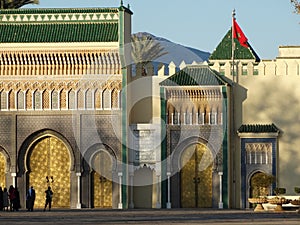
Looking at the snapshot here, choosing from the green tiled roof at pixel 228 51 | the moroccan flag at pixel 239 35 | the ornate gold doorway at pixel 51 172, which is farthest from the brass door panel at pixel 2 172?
the moroccan flag at pixel 239 35

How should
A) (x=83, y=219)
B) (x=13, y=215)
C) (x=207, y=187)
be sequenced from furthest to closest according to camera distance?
(x=207, y=187) < (x=13, y=215) < (x=83, y=219)

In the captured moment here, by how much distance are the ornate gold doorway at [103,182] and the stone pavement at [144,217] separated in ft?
9.06

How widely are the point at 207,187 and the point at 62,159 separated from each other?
4.76 metres

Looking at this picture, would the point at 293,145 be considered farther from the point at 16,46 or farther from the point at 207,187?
the point at 16,46

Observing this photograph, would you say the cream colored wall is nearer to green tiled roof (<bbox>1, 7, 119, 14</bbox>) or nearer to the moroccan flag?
the moroccan flag

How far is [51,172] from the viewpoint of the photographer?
4078 centimetres

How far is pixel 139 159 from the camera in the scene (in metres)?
40.6

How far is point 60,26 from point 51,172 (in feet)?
15.5

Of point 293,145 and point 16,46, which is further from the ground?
point 16,46

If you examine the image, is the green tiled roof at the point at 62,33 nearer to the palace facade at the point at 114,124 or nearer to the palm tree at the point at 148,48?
the palace facade at the point at 114,124

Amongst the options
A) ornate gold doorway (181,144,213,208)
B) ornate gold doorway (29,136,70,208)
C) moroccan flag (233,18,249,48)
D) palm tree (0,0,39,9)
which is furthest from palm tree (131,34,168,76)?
ornate gold doorway (181,144,213,208)

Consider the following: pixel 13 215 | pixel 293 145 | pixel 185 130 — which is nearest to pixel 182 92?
pixel 185 130

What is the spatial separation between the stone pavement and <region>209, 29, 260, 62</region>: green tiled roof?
6.26 m

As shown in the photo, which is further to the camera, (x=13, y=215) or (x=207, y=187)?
(x=207, y=187)
